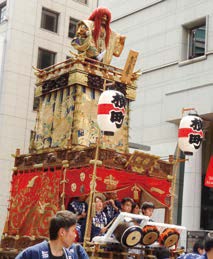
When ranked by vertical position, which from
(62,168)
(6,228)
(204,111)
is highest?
(204,111)

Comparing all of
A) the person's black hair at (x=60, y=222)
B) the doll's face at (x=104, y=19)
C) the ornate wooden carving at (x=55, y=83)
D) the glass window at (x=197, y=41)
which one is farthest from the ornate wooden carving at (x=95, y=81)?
the glass window at (x=197, y=41)

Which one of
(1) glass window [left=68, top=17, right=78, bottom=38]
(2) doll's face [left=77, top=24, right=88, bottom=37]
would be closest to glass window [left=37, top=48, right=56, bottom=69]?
(1) glass window [left=68, top=17, right=78, bottom=38]

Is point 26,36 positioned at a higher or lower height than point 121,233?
higher

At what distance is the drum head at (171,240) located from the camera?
8.95 meters

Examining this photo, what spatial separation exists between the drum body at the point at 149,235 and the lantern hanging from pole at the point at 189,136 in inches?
98.9

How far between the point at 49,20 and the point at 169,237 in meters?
20.2

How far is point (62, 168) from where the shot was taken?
32.7 feet

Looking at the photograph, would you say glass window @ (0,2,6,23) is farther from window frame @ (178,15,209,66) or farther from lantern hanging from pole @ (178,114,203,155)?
lantern hanging from pole @ (178,114,203,155)

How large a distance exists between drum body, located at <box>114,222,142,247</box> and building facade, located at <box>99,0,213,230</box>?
29.3ft

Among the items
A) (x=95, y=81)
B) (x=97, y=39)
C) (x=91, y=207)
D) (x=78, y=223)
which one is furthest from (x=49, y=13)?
(x=91, y=207)

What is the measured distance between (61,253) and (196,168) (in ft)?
44.9

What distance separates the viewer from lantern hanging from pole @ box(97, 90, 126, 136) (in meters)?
9.47

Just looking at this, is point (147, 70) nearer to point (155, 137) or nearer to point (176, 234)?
point (155, 137)

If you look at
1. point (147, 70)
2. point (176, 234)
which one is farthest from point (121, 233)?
point (147, 70)
